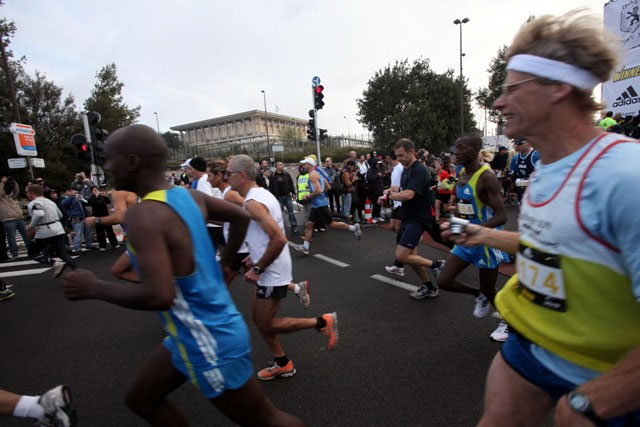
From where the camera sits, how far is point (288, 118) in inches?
4660

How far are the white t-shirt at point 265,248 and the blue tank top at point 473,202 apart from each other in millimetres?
1952

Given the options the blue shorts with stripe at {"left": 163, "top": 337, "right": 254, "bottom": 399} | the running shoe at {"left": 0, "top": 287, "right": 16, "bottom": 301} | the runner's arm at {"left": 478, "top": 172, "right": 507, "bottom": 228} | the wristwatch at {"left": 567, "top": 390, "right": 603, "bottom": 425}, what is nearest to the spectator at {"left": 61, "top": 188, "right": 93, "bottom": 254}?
the running shoe at {"left": 0, "top": 287, "right": 16, "bottom": 301}

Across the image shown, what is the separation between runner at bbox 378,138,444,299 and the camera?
4.42 meters

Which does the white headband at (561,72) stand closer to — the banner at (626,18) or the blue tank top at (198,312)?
the blue tank top at (198,312)

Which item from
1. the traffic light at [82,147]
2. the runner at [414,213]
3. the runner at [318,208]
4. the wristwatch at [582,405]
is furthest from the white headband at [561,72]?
the traffic light at [82,147]

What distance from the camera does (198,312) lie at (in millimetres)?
1577

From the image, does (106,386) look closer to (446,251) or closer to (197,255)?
(197,255)

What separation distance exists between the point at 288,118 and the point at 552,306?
122 meters

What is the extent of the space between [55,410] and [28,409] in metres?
0.14

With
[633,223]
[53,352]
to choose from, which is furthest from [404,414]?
[53,352]

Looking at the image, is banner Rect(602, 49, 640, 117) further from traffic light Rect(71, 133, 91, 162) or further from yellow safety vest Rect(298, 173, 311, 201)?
traffic light Rect(71, 133, 91, 162)

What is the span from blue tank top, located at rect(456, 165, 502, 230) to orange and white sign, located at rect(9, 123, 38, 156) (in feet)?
47.5

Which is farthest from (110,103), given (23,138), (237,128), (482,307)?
(237,128)

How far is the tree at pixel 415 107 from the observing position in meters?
39.3
